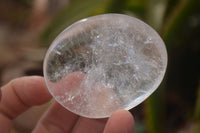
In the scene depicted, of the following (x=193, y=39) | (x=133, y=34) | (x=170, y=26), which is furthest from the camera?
(x=193, y=39)

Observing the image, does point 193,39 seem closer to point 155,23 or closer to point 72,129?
point 155,23

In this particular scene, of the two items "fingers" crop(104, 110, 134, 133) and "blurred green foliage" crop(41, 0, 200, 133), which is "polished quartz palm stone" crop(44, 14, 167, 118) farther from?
"blurred green foliage" crop(41, 0, 200, 133)

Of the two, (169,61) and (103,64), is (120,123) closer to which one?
(103,64)

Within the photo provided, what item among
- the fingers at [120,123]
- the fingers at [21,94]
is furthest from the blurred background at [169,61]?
the fingers at [120,123]

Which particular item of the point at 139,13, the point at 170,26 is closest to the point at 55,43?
the point at 170,26

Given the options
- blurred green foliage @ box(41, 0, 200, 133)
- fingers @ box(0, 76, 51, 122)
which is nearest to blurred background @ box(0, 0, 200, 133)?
blurred green foliage @ box(41, 0, 200, 133)

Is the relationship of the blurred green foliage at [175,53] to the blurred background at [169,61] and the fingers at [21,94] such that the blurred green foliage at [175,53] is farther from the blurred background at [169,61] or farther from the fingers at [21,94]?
the fingers at [21,94]
